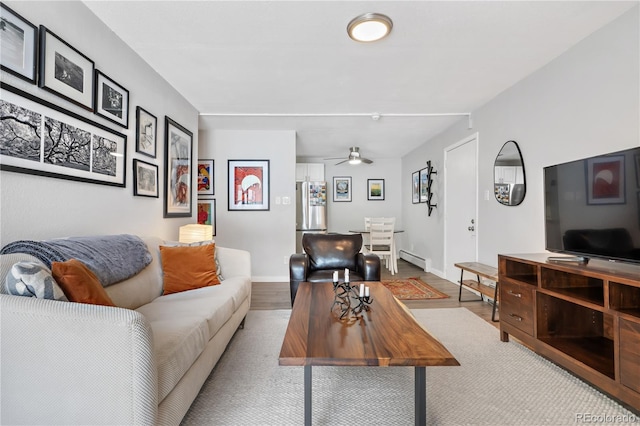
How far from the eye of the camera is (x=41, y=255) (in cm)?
134

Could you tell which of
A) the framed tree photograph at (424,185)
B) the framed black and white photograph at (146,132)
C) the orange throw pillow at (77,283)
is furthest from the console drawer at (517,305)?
the framed black and white photograph at (146,132)

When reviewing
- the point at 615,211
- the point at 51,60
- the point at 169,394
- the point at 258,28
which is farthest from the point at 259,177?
the point at 615,211

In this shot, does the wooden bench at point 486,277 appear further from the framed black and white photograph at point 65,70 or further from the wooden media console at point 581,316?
the framed black and white photograph at point 65,70

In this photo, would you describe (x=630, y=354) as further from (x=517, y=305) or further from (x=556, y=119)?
(x=556, y=119)

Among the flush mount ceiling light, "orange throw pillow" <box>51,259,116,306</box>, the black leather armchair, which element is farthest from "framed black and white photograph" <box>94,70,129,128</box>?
the black leather armchair

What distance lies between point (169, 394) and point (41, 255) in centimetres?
88

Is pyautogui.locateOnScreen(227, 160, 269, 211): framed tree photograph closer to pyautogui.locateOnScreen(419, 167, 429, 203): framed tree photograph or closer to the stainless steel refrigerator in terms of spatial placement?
the stainless steel refrigerator

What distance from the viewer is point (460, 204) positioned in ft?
13.2

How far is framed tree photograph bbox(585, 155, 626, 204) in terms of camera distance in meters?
1.61

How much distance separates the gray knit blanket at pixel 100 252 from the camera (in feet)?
4.43

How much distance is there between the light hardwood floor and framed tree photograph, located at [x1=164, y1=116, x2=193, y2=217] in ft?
4.47

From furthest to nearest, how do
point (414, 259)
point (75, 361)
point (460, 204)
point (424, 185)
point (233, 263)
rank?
point (414, 259) → point (424, 185) → point (460, 204) → point (233, 263) → point (75, 361)

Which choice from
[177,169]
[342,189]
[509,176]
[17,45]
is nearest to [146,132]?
[177,169]

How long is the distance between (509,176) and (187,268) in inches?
124
